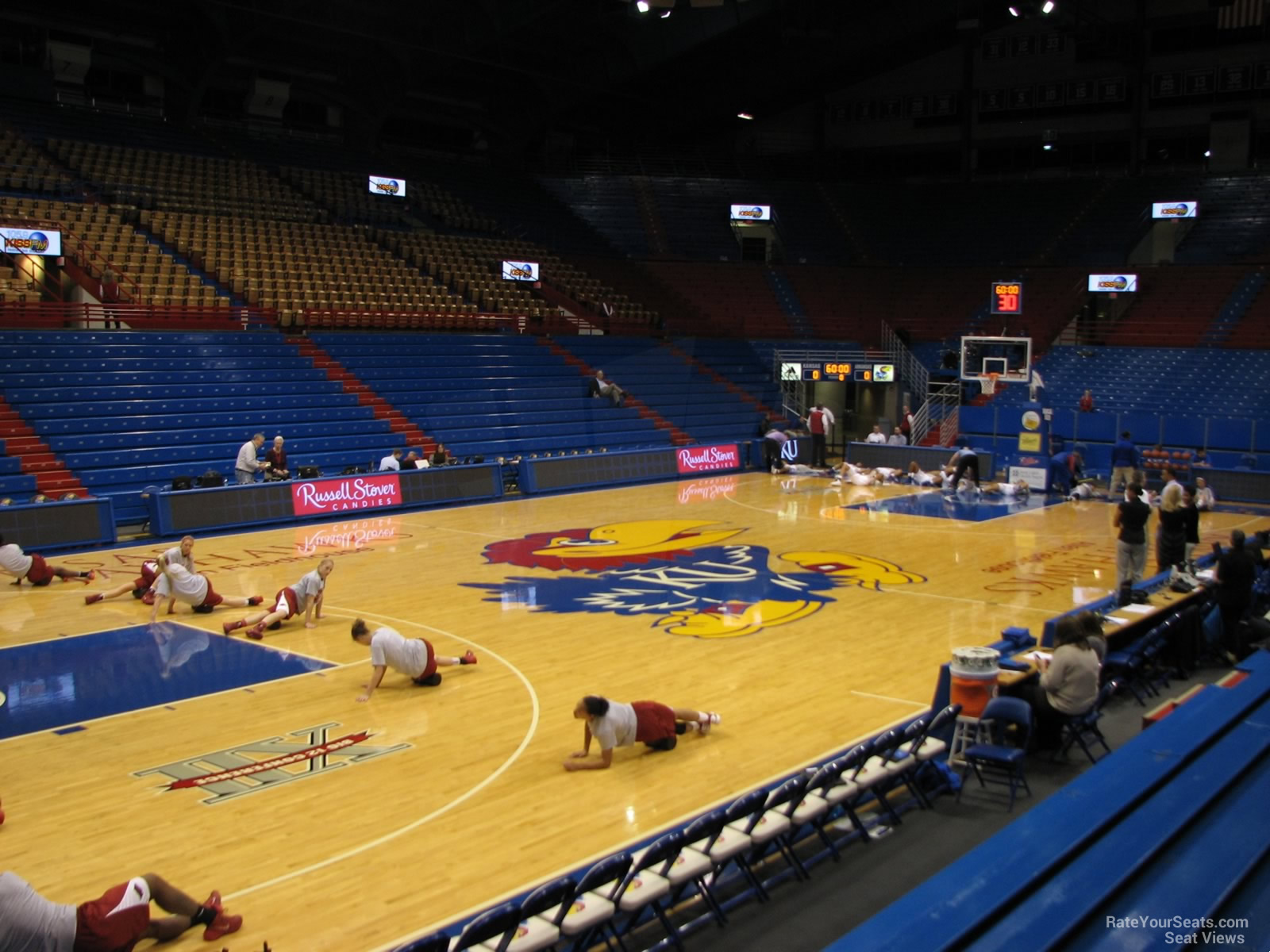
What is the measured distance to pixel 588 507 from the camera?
23547 mm

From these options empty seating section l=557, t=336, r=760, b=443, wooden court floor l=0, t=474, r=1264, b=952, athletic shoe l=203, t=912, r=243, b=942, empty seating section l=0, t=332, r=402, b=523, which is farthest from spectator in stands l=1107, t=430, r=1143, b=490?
athletic shoe l=203, t=912, r=243, b=942

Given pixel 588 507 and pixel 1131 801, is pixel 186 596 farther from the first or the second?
pixel 1131 801

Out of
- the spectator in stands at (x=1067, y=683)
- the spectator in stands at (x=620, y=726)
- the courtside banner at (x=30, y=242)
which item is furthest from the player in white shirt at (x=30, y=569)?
the spectator in stands at (x=1067, y=683)

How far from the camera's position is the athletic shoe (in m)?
6.43

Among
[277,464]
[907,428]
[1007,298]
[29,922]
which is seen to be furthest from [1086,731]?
[1007,298]

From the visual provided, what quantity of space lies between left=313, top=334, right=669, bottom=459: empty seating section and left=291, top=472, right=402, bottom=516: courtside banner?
3430mm

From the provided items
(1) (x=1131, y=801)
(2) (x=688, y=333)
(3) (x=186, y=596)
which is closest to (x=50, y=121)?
(2) (x=688, y=333)

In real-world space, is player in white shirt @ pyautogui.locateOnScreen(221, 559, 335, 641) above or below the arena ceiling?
below

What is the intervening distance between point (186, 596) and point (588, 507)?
1043cm

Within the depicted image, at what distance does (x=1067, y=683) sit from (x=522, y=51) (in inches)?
1321

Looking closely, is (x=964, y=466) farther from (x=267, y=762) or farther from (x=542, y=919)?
(x=542, y=919)

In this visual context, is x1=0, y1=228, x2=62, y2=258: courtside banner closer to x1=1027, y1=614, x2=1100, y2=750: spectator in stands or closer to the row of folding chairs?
the row of folding chairs

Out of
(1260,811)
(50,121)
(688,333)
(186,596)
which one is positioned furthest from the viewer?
(688,333)

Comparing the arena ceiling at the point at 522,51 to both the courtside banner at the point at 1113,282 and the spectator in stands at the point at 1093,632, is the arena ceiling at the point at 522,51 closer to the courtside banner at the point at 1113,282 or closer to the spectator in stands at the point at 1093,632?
the courtside banner at the point at 1113,282
